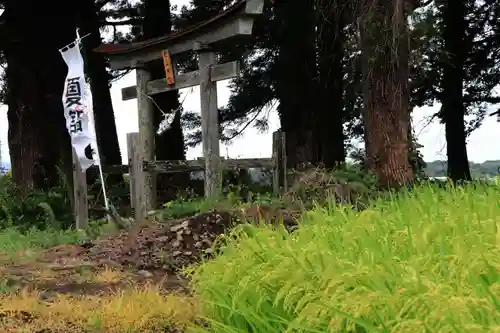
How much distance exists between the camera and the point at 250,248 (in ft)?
13.1

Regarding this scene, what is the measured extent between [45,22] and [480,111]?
1053 cm

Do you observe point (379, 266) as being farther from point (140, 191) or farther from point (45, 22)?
point (45, 22)

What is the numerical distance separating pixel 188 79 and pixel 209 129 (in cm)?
94

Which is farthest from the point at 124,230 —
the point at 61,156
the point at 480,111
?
the point at 480,111

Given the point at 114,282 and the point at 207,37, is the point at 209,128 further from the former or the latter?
the point at 114,282

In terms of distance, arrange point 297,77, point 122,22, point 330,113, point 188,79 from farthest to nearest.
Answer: point 122,22, point 330,113, point 297,77, point 188,79

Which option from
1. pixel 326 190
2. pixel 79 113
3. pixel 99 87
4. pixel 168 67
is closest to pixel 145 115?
pixel 168 67

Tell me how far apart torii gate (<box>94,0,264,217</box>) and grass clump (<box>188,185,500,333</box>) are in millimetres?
5064

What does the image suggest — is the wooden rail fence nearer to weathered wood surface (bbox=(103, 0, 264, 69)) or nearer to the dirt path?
weathered wood surface (bbox=(103, 0, 264, 69))

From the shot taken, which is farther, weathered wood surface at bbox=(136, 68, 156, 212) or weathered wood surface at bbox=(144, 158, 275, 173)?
weathered wood surface at bbox=(136, 68, 156, 212)

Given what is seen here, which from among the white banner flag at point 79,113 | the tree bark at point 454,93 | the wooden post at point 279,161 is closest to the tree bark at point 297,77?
the wooden post at point 279,161

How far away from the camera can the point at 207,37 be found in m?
9.53

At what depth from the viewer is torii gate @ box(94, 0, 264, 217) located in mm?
8992

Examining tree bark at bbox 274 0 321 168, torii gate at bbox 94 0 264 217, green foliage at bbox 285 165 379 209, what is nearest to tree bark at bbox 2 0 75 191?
torii gate at bbox 94 0 264 217
